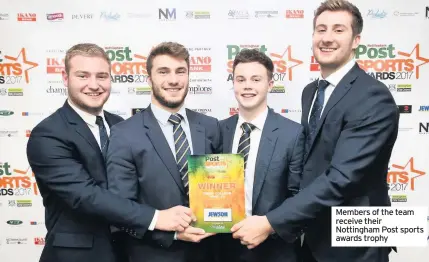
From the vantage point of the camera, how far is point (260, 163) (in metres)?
1.80

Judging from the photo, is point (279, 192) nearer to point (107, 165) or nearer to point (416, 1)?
point (107, 165)

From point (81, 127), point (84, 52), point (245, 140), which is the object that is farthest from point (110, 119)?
point (245, 140)

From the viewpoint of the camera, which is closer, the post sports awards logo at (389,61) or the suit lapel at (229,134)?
the suit lapel at (229,134)

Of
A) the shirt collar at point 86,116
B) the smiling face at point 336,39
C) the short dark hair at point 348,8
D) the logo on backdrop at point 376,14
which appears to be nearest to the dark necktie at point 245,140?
the smiling face at point 336,39

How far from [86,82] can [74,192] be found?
0.63 metres

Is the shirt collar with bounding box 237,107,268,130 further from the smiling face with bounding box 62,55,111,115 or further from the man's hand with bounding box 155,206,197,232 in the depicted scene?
the smiling face with bounding box 62,55,111,115

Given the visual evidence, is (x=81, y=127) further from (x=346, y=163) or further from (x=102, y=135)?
(x=346, y=163)

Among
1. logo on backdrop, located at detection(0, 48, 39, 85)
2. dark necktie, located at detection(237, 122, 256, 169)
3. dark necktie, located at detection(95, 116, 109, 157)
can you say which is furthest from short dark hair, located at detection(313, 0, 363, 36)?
logo on backdrop, located at detection(0, 48, 39, 85)

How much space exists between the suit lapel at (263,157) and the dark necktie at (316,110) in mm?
185

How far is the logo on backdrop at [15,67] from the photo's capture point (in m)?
2.90

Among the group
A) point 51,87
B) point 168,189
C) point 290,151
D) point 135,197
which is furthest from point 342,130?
point 51,87

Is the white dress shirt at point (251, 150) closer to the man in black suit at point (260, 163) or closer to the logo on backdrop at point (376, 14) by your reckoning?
the man in black suit at point (260, 163)

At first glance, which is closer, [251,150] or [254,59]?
[251,150]

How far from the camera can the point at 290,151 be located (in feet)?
Answer: 5.96
